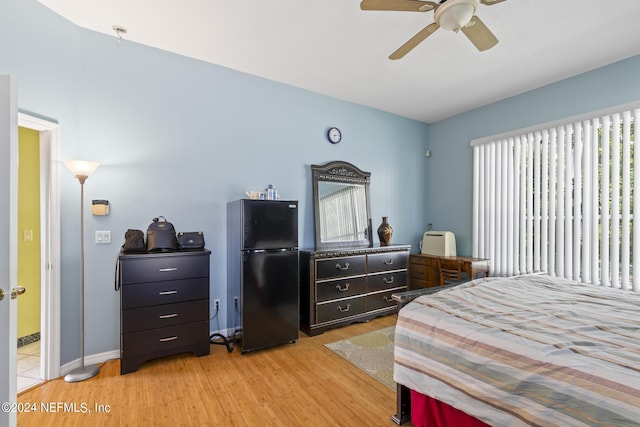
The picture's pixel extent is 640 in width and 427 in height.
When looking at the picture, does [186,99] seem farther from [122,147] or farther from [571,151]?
[571,151]

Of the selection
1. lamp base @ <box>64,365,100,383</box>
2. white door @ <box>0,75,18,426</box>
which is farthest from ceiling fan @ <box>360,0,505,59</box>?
lamp base @ <box>64,365,100,383</box>

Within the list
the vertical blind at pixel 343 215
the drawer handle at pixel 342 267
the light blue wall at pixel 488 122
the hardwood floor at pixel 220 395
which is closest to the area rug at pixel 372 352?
the hardwood floor at pixel 220 395

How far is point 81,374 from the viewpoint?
2.36 meters

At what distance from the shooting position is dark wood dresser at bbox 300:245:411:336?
3.29m

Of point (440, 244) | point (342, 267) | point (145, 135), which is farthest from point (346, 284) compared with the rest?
point (145, 135)

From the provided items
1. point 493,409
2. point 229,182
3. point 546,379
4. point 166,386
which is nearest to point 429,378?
point 493,409

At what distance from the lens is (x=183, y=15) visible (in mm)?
2381

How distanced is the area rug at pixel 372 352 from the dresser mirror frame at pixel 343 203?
1161mm

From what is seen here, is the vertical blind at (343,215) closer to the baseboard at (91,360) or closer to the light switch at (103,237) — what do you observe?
the light switch at (103,237)

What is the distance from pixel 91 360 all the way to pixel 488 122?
5412 millimetres

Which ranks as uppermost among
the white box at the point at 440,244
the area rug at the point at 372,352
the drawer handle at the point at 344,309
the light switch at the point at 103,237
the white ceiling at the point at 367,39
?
the white ceiling at the point at 367,39

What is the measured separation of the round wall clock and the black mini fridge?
1389mm

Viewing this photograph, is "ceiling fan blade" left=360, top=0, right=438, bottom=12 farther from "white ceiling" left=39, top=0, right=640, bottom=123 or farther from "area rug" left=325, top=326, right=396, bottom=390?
"area rug" left=325, top=326, right=396, bottom=390

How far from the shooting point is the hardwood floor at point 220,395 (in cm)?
190
